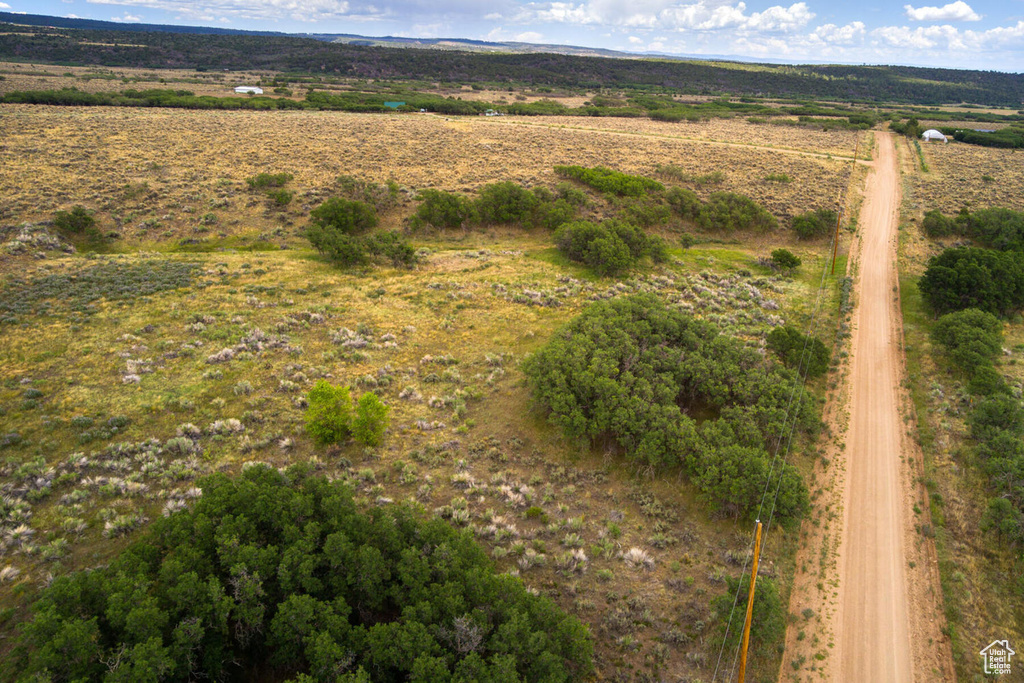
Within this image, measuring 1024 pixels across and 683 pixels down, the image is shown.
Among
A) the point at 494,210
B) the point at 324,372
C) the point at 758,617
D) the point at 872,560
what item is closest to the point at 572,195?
the point at 494,210

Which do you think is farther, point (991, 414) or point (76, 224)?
point (76, 224)

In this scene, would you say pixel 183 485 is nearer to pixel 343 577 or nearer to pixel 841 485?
pixel 343 577

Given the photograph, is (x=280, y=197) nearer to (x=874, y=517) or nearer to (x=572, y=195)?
(x=572, y=195)

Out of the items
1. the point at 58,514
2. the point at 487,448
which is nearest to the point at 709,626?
the point at 487,448

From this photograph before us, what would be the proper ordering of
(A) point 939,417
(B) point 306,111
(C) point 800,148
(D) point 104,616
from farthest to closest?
(B) point 306,111 → (C) point 800,148 → (A) point 939,417 → (D) point 104,616

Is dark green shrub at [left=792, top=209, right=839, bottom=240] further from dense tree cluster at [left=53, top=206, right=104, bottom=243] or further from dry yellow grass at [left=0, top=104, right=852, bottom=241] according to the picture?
dense tree cluster at [left=53, top=206, right=104, bottom=243]

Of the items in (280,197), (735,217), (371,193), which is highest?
(371,193)
